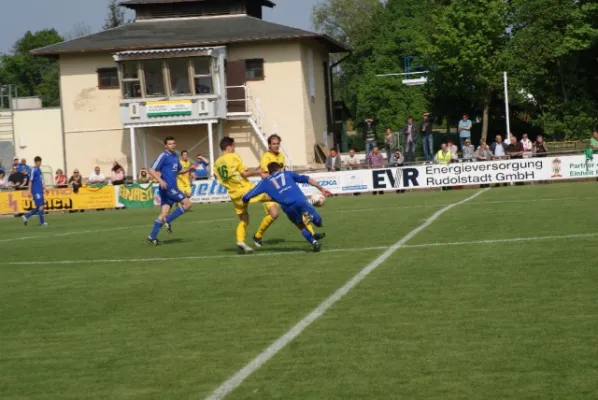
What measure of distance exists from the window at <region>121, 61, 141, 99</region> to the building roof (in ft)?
3.80

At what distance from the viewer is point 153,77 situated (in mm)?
52031

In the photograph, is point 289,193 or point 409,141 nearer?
point 289,193

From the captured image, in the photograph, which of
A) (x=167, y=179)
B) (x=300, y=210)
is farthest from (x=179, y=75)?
(x=300, y=210)

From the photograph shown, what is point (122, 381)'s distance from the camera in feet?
26.7

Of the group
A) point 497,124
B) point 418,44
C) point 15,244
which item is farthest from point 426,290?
point 497,124

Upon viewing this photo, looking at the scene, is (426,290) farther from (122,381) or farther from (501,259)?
(122,381)

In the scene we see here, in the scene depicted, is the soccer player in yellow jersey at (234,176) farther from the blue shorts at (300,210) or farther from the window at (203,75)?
the window at (203,75)

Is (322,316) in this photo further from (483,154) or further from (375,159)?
(375,159)

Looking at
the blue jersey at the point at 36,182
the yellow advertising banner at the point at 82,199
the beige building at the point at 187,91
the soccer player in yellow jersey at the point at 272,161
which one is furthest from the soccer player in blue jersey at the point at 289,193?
the beige building at the point at 187,91

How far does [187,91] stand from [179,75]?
3.06ft

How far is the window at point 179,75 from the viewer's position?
51.6 metres

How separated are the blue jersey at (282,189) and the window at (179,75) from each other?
117ft

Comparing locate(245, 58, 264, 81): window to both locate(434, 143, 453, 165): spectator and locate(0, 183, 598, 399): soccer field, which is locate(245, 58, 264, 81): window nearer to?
locate(434, 143, 453, 165): spectator

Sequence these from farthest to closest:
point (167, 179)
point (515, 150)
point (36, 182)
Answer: point (515, 150), point (36, 182), point (167, 179)
